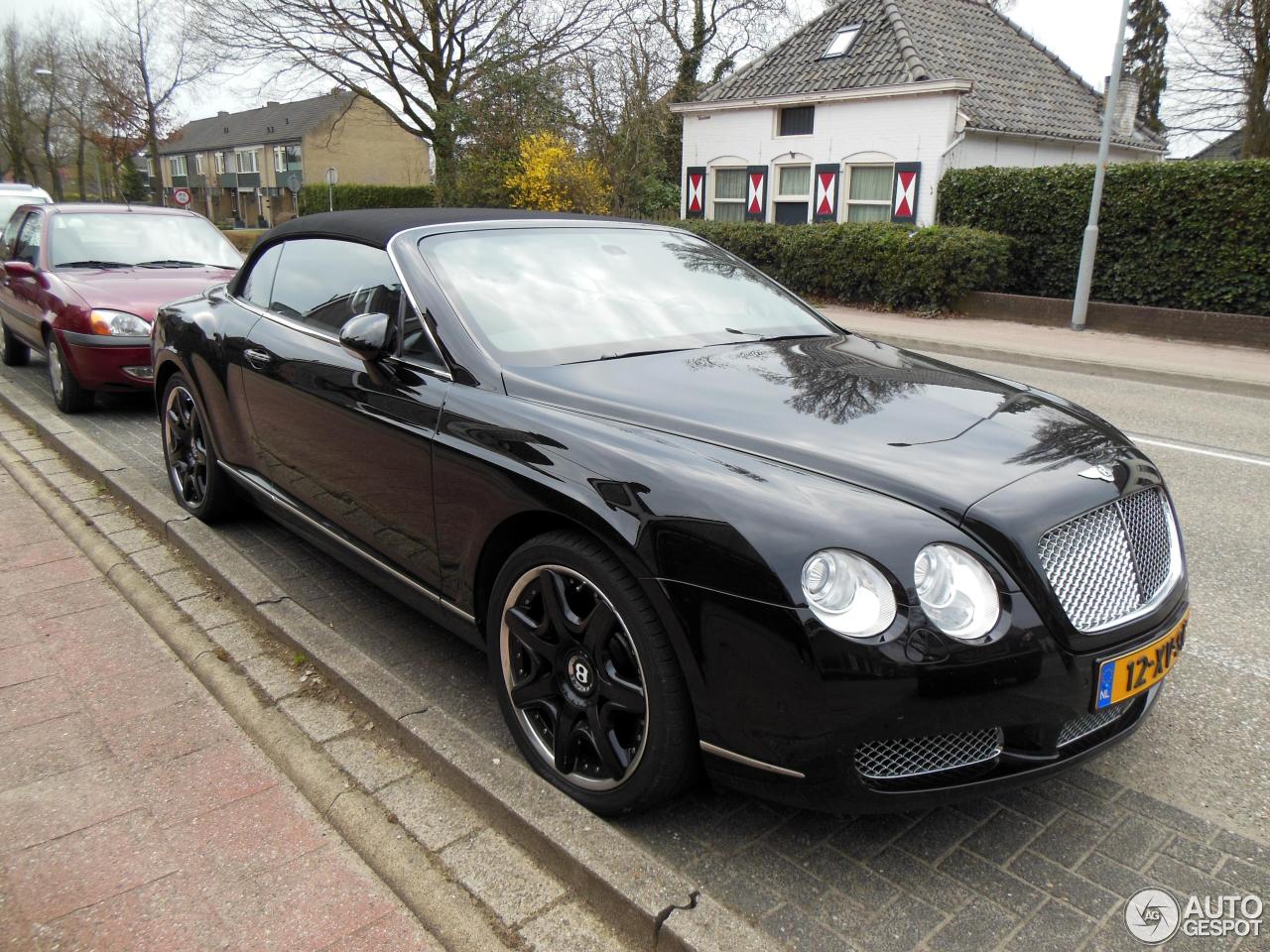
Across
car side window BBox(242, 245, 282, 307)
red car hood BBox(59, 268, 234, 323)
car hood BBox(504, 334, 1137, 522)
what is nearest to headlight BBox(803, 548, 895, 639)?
car hood BBox(504, 334, 1137, 522)

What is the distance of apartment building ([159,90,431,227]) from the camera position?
62.2m

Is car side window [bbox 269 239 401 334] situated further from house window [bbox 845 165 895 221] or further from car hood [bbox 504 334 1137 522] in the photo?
house window [bbox 845 165 895 221]

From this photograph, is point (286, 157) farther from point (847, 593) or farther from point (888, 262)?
point (847, 593)

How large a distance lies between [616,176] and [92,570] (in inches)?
809

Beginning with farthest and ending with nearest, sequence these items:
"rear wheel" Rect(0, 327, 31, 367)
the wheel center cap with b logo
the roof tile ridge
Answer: the roof tile ridge → "rear wheel" Rect(0, 327, 31, 367) → the wheel center cap with b logo

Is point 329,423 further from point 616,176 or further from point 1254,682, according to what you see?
point 616,176

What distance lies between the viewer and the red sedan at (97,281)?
22.5 feet

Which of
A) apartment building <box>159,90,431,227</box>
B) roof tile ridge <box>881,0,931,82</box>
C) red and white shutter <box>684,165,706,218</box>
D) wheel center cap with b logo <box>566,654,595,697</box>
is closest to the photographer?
wheel center cap with b logo <box>566,654,595,697</box>

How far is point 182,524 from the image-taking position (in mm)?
4598

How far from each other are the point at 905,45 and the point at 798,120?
2670mm

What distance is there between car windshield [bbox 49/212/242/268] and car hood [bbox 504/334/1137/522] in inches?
256

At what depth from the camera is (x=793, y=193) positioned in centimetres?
2184

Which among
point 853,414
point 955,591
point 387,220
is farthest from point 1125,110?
point 955,591

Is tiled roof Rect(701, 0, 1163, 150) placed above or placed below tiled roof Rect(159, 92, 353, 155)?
below
